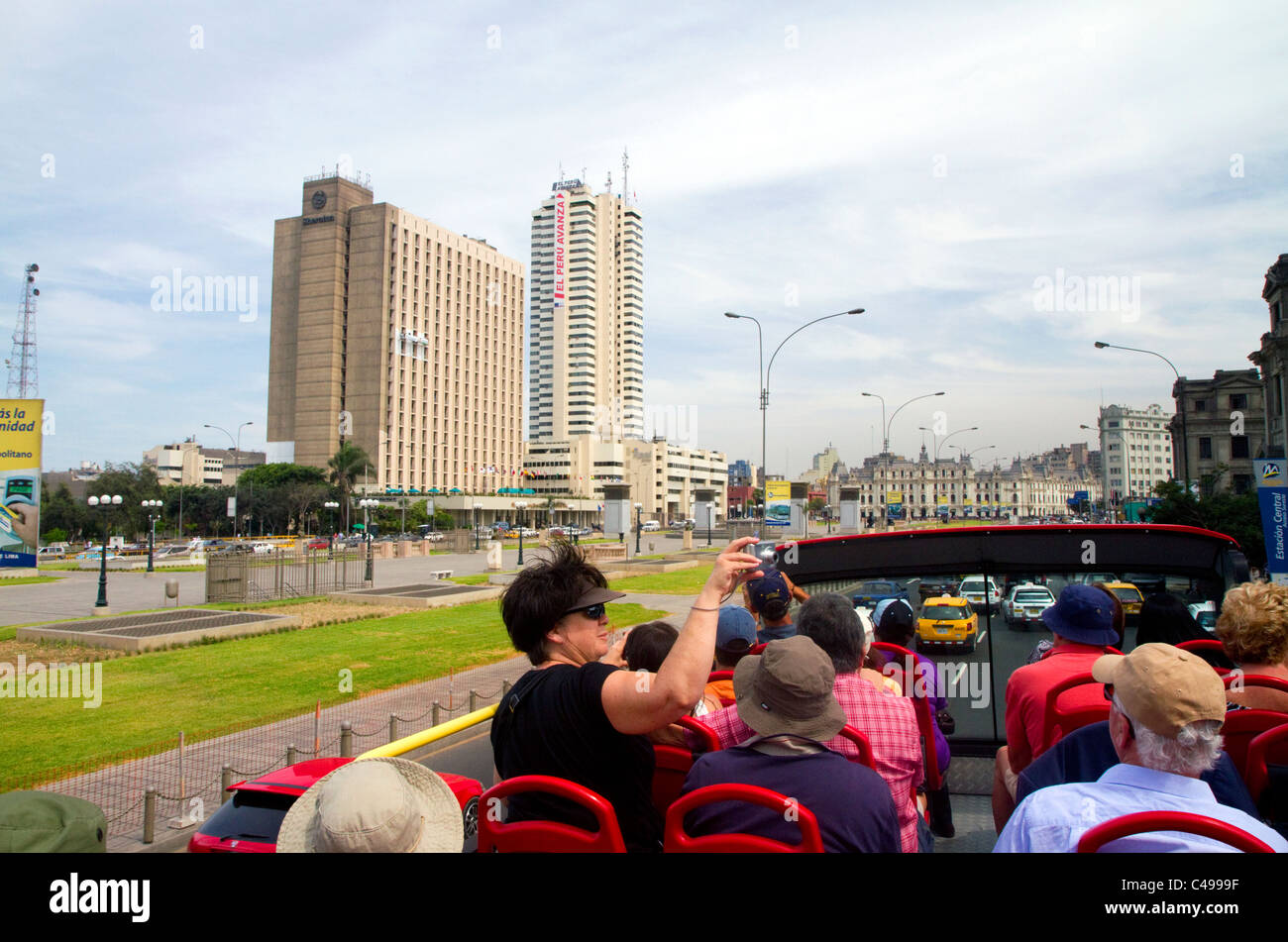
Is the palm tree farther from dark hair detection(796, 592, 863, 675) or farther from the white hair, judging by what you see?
the white hair

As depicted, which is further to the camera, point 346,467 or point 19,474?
point 346,467

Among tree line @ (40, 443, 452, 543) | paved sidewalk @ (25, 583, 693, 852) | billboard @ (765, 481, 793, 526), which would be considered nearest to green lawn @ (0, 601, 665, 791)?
paved sidewalk @ (25, 583, 693, 852)

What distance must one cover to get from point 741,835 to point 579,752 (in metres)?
0.59

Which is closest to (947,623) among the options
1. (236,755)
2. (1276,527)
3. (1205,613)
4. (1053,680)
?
(1205,613)

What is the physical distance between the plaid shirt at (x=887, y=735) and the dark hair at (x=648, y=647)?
72cm

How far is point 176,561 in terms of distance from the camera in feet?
170

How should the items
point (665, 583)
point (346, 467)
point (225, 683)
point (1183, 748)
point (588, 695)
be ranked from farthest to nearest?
point (346, 467) < point (665, 583) < point (225, 683) < point (588, 695) < point (1183, 748)

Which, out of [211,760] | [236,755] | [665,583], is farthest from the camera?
[665,583]

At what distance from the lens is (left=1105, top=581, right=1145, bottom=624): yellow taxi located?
224 inches

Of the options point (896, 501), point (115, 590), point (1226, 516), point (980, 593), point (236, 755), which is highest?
point (896, 501)

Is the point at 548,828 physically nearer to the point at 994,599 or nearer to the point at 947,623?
the point at 947,623

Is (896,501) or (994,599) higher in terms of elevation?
(896,501)

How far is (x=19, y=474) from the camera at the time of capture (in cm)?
2556
